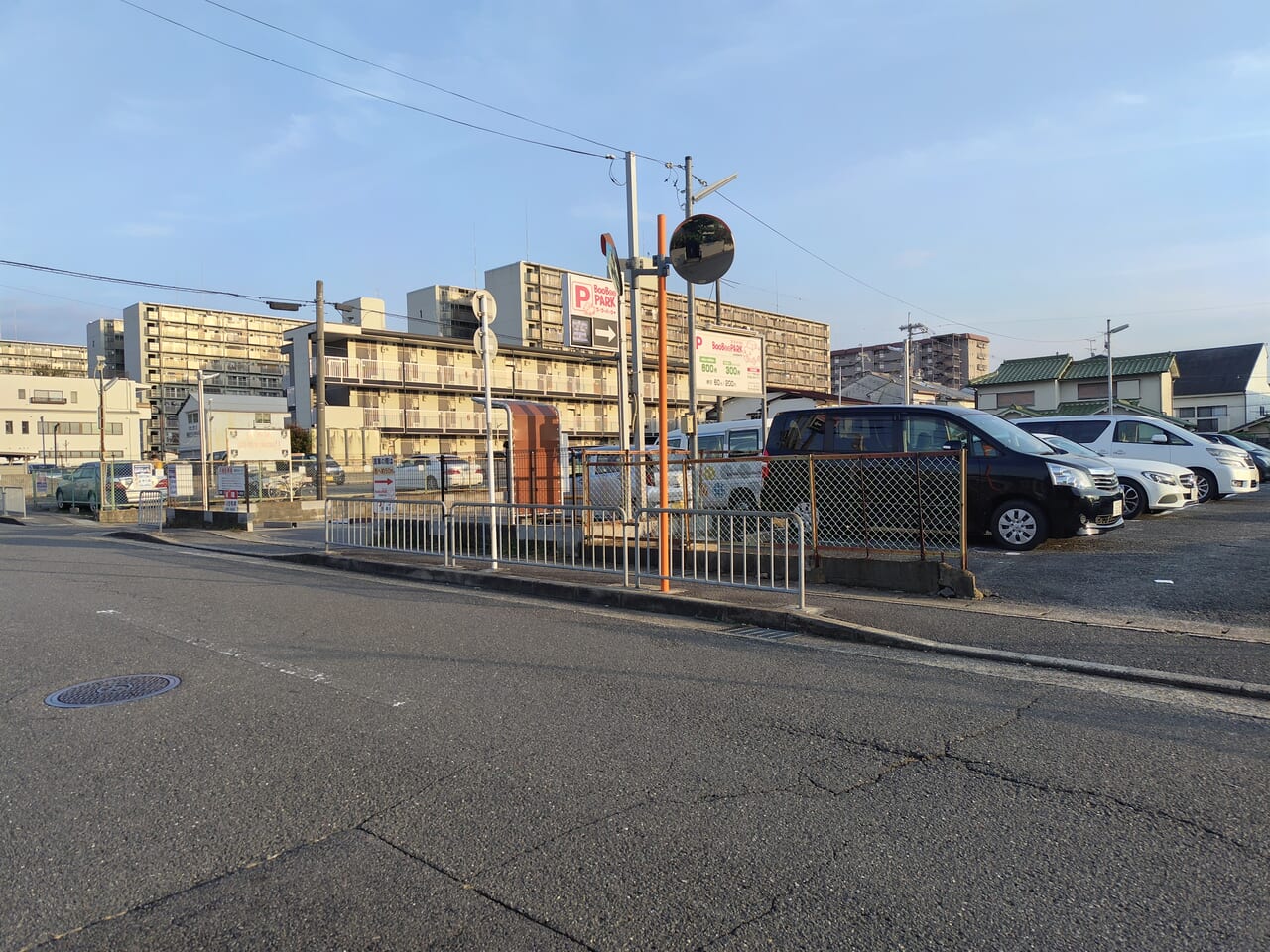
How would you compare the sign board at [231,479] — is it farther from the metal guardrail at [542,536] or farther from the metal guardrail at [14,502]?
the metal guardrail at [542,536]

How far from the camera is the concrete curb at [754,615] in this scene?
17.8 feet

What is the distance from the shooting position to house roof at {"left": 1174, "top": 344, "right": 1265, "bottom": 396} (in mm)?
56219

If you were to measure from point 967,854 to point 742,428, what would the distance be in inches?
600

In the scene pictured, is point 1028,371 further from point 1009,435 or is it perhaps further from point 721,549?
point 721,549

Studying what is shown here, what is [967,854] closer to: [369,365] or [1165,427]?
[1165,427]

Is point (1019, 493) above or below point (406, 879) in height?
above

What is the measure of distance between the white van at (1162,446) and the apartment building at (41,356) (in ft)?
382

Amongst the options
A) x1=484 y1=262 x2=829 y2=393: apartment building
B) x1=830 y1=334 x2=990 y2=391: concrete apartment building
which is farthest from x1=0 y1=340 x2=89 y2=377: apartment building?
x1=830 y1=334 x2=990 y2=391: concrete apartment building

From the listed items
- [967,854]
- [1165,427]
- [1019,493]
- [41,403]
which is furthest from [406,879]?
[41,403]

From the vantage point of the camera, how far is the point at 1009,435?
10.8m

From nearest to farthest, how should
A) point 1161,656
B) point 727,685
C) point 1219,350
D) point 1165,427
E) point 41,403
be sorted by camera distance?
point 727,685 → point 1161,656 → point 1165,427 → point 1219,350 → point 41,403

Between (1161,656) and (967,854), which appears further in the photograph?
(1161,656)

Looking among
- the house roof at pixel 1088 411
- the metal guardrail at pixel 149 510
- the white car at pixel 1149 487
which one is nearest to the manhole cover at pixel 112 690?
the white car at pixel 1149 487

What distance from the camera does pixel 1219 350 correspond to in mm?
59969
